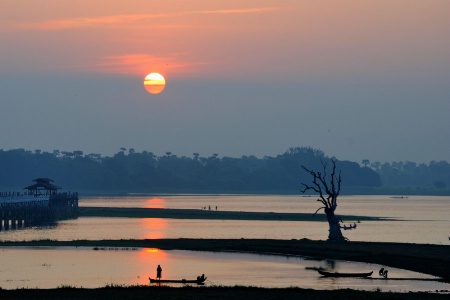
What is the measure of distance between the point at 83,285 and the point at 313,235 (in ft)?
168

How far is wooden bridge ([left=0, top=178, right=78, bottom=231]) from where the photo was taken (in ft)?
384

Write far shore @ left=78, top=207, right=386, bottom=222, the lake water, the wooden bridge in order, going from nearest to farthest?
the lake water
the wooden bridge
far shore @ left=78, top=207, right=386, bottom=222

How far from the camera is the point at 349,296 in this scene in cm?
4644

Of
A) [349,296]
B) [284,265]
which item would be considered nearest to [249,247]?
[284,265]

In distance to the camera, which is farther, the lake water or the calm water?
the lake water

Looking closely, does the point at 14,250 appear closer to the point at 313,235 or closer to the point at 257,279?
the point at 257,279


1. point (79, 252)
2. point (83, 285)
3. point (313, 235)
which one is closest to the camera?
point (83, 285)

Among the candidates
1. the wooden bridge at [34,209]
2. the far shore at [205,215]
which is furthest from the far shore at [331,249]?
the far shore at [205,215]

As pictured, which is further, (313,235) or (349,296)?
(313,235)

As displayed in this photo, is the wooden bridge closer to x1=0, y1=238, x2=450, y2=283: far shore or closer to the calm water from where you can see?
x1=0, y1=238, x2=450, y2=283: far shore

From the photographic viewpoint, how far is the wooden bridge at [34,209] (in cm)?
11694

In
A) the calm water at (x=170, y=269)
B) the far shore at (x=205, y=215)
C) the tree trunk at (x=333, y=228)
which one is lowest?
the calm water at (x=170, y=269)

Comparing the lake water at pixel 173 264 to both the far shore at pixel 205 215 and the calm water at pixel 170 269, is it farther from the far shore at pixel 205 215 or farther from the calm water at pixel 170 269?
the far shore at pixel 205 215

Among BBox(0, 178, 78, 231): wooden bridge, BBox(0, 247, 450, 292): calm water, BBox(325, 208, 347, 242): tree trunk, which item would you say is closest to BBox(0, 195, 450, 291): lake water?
BBox(0, 247, 450, 292): calm water
